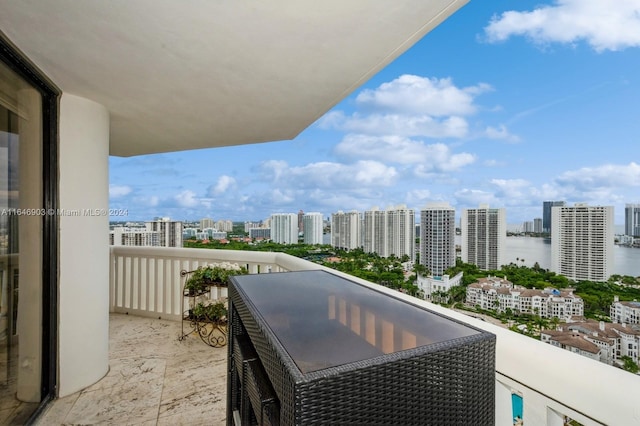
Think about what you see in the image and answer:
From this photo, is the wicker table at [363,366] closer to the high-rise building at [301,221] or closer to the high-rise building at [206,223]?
the high-rise building at [301,221]

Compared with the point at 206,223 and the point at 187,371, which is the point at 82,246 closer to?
the point at 187,371

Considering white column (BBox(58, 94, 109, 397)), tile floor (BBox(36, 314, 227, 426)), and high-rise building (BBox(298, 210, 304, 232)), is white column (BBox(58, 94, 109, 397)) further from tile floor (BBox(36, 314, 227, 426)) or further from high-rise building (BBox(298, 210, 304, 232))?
high-rise building (BBox(298, 210, 304, 232))

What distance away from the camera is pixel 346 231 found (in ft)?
9.03

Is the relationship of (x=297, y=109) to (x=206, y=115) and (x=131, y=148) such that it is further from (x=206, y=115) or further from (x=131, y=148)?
(x=131, y=148)

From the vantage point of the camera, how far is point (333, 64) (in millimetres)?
1925

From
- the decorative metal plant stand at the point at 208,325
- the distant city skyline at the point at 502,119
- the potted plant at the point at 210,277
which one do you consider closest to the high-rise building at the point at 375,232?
the distant city skyline at the point at 502,119

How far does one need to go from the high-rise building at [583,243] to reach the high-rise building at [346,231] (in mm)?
1479

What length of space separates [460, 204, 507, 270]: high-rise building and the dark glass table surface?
1.48 feet

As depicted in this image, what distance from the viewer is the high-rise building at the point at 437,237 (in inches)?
61.7

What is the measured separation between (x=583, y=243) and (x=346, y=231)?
5.98 ft

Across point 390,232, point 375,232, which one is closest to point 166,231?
point 375,232

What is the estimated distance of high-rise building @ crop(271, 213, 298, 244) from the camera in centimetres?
340

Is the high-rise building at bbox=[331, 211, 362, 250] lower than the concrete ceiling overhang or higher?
lower
